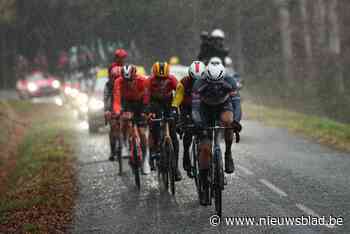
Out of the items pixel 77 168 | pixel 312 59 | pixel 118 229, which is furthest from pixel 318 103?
pixel 118 229

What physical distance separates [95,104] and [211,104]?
44.0 feet

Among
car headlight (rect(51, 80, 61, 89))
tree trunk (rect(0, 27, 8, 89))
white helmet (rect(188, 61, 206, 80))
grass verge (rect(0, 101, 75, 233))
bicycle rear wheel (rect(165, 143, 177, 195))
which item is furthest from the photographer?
tree trunk (rect(0, 27, 8, 89))

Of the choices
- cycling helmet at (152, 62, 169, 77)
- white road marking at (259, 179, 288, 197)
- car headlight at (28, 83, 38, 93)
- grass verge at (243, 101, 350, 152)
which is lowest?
car headlight at (28, 83, 38, 93)

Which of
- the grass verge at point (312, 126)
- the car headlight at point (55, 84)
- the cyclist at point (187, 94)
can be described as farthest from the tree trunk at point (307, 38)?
the cyclist at point (187, 94)

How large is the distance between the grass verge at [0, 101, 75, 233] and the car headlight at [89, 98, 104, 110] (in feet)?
3.49

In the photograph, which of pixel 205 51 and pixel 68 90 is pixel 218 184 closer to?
pixel 205 51

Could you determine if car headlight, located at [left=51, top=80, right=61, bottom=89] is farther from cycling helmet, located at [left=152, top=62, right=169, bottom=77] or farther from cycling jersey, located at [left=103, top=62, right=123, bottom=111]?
cycling helmet, located at [left=152, top=62, right=169, bottom=77]

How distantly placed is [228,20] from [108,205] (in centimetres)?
3607

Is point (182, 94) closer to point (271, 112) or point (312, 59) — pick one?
point (271, 112)

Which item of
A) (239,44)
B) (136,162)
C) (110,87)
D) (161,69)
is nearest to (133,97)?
(136,162)

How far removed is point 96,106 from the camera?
23.6 meters

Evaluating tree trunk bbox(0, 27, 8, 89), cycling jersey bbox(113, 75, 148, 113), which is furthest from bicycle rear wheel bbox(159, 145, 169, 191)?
tree trunk bbox(0, 27, 8, 89)

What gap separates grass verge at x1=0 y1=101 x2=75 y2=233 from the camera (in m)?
10.7

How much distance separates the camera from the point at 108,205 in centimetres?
1179
